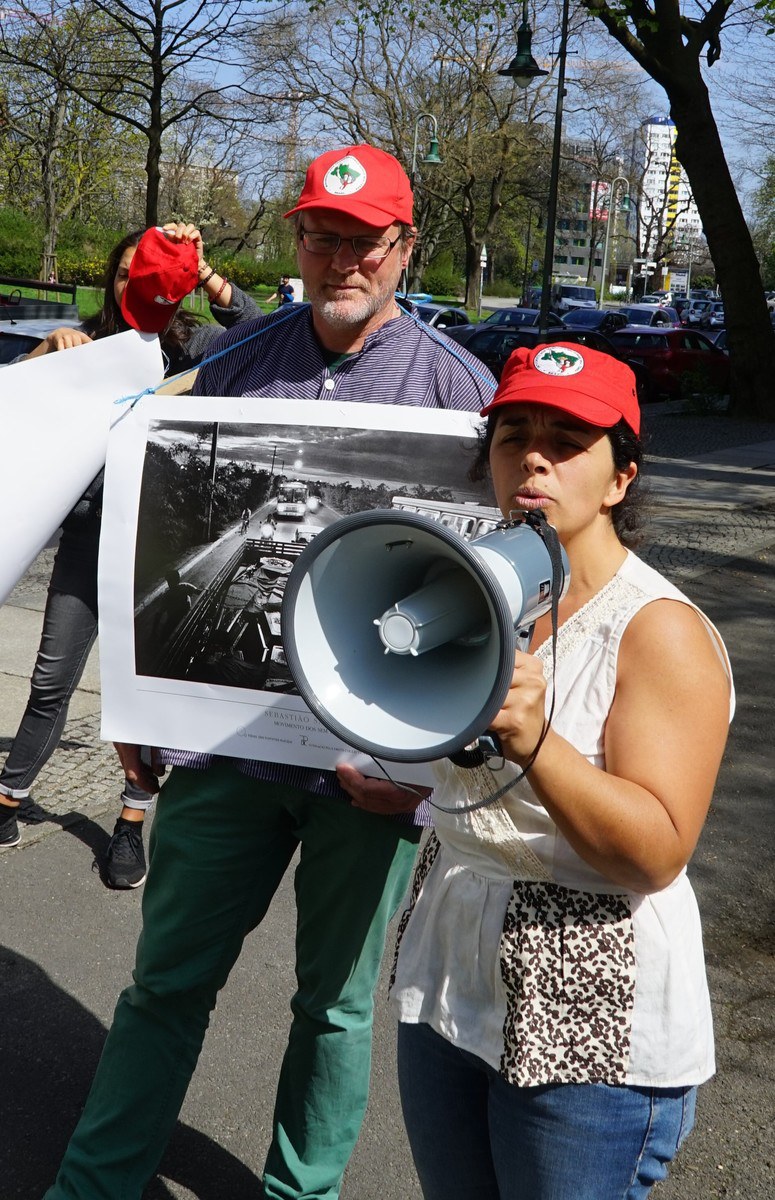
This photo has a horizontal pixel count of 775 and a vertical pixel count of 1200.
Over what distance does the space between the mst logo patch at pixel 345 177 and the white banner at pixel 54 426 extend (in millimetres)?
465

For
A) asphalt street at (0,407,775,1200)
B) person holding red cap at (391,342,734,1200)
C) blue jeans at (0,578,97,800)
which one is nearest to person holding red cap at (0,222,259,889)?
blue jeans at (0,578,97,800)

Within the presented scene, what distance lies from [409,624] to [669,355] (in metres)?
25.2

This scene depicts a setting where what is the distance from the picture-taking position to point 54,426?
2.21 m

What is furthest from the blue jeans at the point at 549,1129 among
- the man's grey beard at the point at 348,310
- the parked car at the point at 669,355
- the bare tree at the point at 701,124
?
the parked car at the point at 669,355

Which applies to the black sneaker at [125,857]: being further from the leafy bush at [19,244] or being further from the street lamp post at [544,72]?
the leafy bush at [19,244]

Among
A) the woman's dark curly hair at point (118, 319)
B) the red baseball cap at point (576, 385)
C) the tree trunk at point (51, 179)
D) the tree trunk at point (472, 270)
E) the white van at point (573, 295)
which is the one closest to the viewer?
the red baseball cap at point (576, 385)

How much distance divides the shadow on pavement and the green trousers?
349 mm

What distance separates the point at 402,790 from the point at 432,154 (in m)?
29.4

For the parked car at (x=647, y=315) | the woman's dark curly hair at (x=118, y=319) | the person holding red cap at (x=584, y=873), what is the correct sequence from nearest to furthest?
1. the person holding red cap at (x=584, y=873)
2. the woman's dark curly hair at (x=118, y=319)
3. the parked car at (x=647, y=315)

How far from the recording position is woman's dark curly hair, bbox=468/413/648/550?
1658mm

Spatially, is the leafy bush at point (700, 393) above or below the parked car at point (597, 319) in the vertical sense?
below

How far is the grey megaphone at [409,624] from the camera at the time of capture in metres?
1.30

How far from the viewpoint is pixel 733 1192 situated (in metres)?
2.69

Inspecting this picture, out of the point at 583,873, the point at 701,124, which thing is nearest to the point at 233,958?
the point at 583,873
